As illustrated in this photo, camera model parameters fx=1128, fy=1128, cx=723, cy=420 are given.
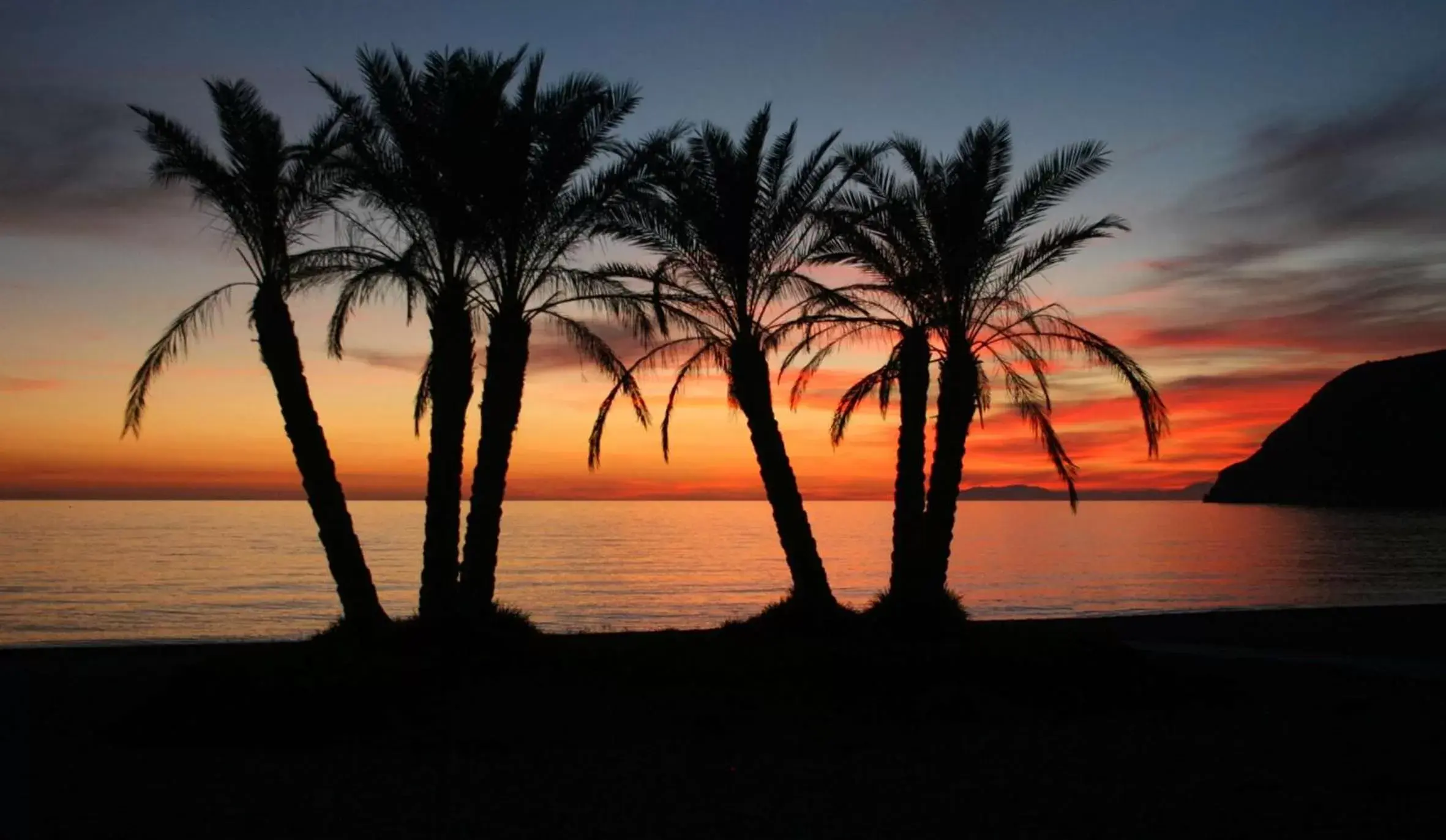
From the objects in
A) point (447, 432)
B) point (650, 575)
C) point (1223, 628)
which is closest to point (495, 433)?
point (447, 432)

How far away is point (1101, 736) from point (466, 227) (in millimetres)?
10653

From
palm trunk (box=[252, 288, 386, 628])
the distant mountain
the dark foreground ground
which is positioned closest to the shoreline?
palm trunk (box=[252, 288, 386, 628])

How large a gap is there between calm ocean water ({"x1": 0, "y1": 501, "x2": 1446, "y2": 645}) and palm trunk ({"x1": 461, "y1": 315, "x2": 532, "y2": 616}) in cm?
1425

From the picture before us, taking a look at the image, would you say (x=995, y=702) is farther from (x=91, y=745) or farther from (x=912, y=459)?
(x=91, y=745)

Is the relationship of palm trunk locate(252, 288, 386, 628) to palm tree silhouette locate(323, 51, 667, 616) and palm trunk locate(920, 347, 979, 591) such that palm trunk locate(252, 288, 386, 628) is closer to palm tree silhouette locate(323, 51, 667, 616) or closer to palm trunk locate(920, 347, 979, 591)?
palm tree silhouette locate(323, 51, 667, 616)

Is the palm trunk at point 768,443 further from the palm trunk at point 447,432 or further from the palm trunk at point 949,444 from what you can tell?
the palm trunk at point 447,432

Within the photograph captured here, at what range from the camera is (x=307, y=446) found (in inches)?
631

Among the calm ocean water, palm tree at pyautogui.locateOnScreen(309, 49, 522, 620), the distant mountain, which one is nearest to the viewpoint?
palm tree at pyautogui.locateOnScreen(309, 49, 522, 620)

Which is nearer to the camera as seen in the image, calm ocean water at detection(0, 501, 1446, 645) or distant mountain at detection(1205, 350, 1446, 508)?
calm ocean water at detection(0, 501, 1446, 645)

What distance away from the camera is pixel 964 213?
18.6 m

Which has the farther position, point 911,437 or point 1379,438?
point 1379,438

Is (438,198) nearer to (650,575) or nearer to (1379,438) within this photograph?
(650,575)

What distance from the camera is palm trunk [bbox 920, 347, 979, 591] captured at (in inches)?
740

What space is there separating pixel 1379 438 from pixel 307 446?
180338mm
